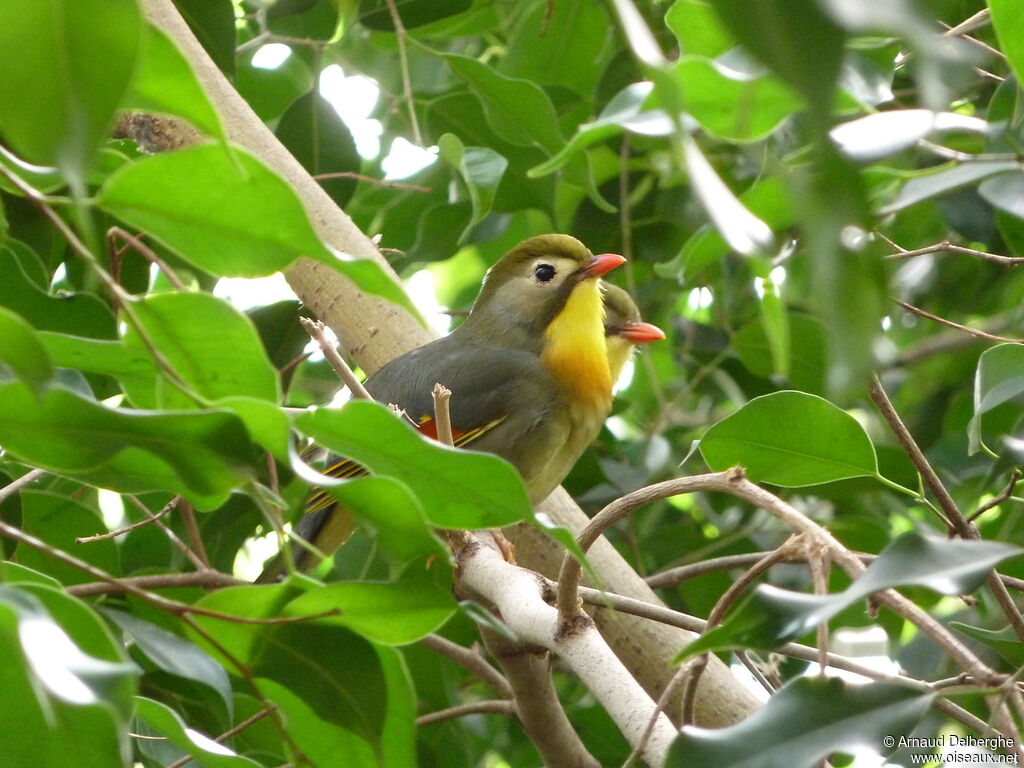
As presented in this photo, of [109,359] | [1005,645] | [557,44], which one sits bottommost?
[1005,645]

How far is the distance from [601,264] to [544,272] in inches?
9.9

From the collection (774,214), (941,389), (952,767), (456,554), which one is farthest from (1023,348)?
(941,389)

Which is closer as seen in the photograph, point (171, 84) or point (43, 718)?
point (171, 84)

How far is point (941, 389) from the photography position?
3.63 meters

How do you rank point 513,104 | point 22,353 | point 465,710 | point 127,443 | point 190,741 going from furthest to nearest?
point 513,104, point 465,710, point 190,741, point 127,443, point 22,353

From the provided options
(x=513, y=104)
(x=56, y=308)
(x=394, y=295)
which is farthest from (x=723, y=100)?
(x=513, y=104)

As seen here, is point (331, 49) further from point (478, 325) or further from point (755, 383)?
point (755, 383)

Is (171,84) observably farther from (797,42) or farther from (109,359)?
(797,42)

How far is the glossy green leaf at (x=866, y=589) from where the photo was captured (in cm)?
108

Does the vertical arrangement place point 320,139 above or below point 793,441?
above

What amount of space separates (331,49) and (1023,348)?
2.23 meters

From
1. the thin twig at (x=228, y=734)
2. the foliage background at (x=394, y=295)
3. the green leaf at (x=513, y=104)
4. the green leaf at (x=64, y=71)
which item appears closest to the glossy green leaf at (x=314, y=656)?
the foliage background at (x=394, y=295)

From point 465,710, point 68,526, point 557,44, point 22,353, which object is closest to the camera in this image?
point 22,353

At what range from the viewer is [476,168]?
243cm
